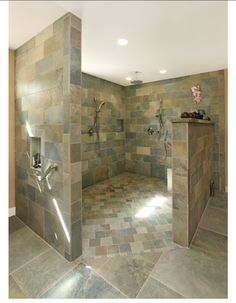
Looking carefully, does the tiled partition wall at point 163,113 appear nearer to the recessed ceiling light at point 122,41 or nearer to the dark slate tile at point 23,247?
the recessed ceiling light at point 122,41

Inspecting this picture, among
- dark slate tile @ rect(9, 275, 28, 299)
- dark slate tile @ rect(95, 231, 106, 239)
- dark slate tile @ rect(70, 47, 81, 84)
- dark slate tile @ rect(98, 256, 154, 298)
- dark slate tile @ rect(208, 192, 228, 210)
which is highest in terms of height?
dark slate tile @ rect(70, 47, 81, 84)

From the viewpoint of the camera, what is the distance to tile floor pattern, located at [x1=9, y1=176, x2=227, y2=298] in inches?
46.2

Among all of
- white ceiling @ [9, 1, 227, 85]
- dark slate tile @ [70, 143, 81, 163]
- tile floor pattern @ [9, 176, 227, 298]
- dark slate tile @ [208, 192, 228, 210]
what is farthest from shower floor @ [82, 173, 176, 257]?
white ceiling @ [9, 1, 227, 85]

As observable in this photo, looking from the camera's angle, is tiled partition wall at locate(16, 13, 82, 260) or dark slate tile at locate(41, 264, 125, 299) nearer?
dark slate tile at locate(41, 264, 125, 299)

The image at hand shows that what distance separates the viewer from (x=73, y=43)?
1.41 m

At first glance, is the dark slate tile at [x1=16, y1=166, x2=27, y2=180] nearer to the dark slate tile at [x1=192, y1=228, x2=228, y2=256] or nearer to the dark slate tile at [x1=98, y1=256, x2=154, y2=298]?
the dark slate tile at [x1=98, y1=256, x2=154, y2=298]

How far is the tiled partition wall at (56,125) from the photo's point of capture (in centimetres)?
143

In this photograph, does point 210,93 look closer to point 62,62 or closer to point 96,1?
point 96,1

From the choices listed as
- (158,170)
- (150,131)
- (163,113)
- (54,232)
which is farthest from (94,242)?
(163,113)

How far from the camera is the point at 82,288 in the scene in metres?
1.21

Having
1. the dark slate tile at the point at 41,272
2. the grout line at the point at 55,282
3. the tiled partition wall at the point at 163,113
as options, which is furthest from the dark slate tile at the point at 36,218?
the tiled partition wall at the point at 163,113

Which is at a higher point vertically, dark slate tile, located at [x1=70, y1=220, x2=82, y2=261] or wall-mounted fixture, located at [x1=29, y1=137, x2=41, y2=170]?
wall-mounted fixture, located at [x1=29, y1=137, x2=41, y2=170]

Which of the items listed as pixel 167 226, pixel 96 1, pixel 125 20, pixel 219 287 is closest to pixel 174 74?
pixel 125 20

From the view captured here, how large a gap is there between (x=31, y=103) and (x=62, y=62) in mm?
691
